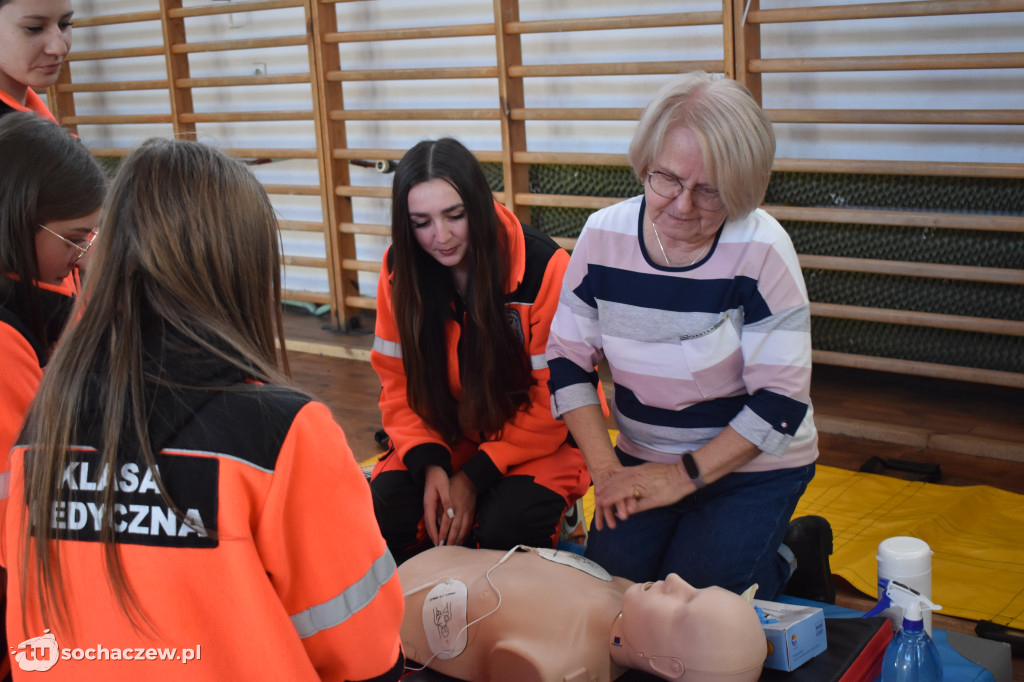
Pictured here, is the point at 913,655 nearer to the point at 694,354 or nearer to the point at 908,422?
the point at 694,354

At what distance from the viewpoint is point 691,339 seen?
1.75 meters

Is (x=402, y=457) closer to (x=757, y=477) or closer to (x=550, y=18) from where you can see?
(x=757, y=477)

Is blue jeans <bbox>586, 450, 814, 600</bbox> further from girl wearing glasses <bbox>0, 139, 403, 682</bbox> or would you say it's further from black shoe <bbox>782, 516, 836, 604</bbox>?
girl wearing glasses <bbox>0, 139, 403, 682</bbox>

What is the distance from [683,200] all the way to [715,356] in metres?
0.30

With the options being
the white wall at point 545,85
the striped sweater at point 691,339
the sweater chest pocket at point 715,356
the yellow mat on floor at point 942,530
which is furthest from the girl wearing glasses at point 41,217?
the yellow mat on floor at point 942,530

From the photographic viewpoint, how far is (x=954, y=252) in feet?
10.4

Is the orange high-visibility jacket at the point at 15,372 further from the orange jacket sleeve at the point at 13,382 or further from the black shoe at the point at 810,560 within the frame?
the black shoe at the point at 810,560

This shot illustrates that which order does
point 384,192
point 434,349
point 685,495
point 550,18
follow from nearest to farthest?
point 685,495 < point 434,349 < point 550,18 < point 384,192

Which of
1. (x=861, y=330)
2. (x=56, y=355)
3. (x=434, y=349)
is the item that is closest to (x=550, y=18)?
(x=861, y=330)

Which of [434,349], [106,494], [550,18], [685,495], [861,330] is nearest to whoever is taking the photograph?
[106,494]

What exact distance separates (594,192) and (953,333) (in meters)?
1.43

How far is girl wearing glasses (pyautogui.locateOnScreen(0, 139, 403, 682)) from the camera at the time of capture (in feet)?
3.12

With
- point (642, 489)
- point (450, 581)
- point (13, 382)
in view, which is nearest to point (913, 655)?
point (642, 489)

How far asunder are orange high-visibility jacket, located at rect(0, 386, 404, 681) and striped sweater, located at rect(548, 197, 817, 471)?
0.88 m
